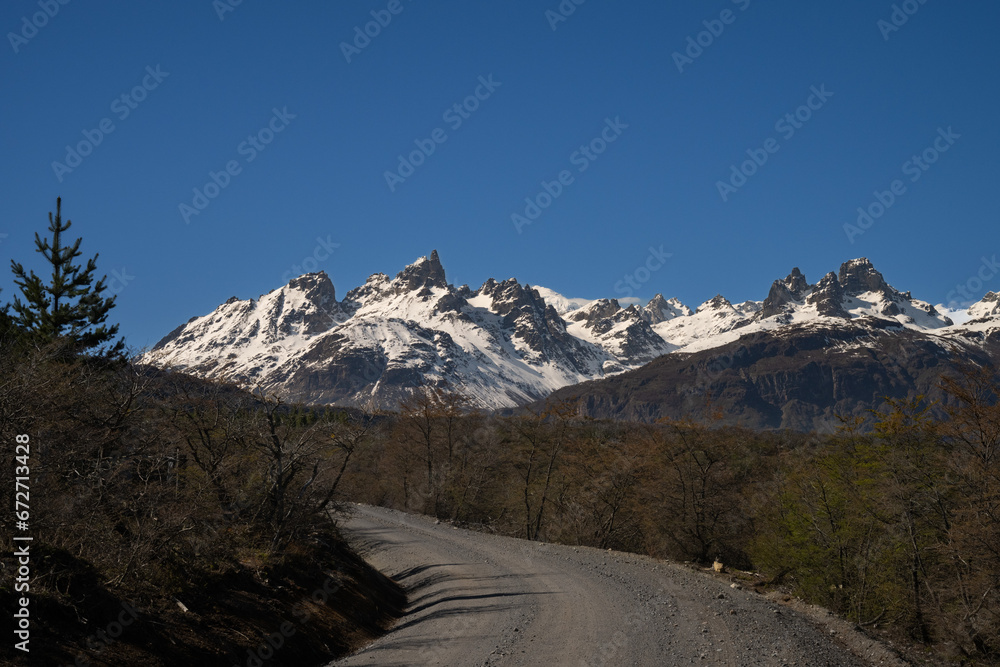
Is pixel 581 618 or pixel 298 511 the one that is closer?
pixel 581 618

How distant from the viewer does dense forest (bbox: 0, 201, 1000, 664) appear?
454 inches

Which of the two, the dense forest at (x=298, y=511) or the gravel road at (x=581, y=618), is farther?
the gravel road at (x=581, y=618)

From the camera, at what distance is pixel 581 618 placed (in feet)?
53.7

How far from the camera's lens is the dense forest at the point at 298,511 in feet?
37.9

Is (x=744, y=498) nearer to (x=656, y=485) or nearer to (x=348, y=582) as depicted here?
(x=656, y=485)

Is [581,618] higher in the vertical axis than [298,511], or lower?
lower

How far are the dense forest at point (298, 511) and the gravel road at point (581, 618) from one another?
178 cm

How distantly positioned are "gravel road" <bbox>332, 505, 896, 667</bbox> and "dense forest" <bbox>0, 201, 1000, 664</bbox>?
5.85 ft

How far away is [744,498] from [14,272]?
113 ft

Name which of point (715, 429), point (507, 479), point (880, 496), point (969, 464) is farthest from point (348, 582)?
point (507, 479)

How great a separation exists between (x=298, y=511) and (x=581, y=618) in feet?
24.9

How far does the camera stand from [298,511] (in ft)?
60.0

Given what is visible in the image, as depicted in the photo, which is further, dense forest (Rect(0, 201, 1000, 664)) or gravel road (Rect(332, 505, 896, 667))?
gravel road (Rect(332, 505, 896, 667))

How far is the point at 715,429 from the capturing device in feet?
117
